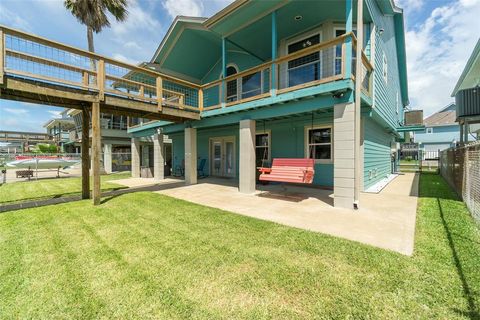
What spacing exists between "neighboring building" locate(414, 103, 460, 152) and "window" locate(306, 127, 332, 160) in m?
28.8

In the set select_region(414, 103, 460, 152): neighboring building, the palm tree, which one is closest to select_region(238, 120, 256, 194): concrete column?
the palm tree

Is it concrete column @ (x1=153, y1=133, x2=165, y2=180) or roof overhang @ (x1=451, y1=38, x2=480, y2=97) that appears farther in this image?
concrete column @ (x1=153, y1=133, x2=165, y2=180)

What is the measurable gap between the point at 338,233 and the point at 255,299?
2.27 metres

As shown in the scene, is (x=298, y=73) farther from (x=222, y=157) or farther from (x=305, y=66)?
(x=222, y=157)

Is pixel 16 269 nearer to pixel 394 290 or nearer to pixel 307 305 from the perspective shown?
pixel 307 305

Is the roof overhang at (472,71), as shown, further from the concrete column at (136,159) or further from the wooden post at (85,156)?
the concrete column at (136,159)

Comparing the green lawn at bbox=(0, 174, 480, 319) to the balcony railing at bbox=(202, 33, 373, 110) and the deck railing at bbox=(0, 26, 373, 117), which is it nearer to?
the deck railing at bbox=(0, 26, 373, 117)

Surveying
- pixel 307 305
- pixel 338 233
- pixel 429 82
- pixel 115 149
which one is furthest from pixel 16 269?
pixel 429 82

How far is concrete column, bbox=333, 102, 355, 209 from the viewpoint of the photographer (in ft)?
16.7

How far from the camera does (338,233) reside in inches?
148

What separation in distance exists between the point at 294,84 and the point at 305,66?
727mm

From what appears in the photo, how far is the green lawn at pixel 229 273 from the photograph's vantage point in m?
2.01

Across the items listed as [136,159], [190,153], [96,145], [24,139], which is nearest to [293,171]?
[190,153]

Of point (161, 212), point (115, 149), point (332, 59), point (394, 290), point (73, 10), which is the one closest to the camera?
point (394, 290)
